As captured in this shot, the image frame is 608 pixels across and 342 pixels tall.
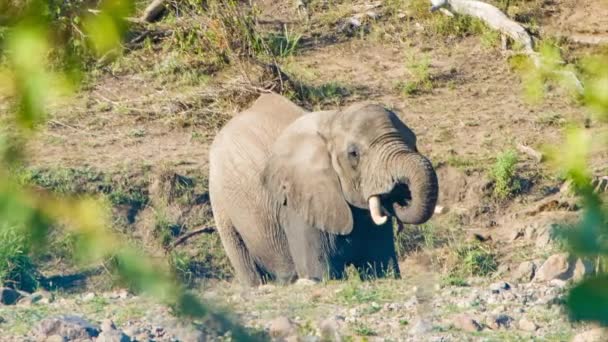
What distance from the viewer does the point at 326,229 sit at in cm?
839

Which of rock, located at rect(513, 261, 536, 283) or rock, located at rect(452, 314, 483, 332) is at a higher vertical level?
rock, located at rect(452, 314, 483, 332)

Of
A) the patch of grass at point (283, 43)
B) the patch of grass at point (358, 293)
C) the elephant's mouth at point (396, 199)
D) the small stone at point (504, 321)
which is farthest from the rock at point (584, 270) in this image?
the patch of grass at point (283, 43)

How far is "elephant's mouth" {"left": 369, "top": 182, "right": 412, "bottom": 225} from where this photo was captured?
794 centimetres

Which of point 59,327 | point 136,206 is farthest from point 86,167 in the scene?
point 59,327

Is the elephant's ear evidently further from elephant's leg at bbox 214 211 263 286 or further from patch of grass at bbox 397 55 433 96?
patch of grass at bbox 397 55 433 96

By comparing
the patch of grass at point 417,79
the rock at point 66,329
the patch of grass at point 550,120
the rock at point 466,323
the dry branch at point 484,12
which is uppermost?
the rock at point 66,329

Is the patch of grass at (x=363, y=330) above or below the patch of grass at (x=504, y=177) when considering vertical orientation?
above

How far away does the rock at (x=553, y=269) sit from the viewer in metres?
7.36

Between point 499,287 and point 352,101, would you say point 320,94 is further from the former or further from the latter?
point 499,287

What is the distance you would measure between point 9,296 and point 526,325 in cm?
293

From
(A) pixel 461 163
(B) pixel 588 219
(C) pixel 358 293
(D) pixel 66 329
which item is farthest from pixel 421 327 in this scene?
(A) pixel 461 163

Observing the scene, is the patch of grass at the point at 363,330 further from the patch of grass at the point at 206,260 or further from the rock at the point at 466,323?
the patch of grass at the point at 206,260

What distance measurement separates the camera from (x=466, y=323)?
18.1ft

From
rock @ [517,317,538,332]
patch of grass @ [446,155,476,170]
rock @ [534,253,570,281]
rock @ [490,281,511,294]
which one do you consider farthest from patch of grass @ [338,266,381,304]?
patch of grass @ [446,155,476,170]
